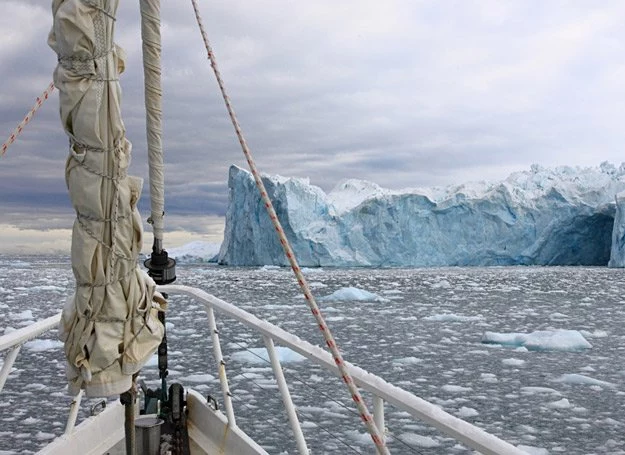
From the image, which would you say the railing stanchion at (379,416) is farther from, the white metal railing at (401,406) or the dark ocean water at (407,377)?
the dark ocean water at (407,377)

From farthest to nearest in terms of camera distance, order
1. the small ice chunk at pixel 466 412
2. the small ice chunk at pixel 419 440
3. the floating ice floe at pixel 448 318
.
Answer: the floating ice floe at pixel 448 318, the small ice chunk at pixel 466 412, the small ice chunk at pixel 419 440

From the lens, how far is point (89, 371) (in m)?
1.53

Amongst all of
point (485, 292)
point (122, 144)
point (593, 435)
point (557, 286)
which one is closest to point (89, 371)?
point (122, 144)

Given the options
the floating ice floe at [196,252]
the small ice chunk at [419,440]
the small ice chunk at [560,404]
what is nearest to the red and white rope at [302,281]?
the small ice chunk at [419,440]

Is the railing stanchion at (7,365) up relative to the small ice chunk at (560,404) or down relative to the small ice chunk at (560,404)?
up

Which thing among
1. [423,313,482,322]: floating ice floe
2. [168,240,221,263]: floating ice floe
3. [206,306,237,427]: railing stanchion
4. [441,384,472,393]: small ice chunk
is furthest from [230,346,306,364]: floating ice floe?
[168,240,221,263]: floating ice floe

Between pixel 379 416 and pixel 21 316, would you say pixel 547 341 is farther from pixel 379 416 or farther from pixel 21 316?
pixel 21 316

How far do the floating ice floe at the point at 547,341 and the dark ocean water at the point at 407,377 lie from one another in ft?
0.45

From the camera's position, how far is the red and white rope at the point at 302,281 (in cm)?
133

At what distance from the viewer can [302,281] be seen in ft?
5.17

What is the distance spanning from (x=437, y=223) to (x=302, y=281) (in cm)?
3223

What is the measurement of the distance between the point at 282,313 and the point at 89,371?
11468 mm

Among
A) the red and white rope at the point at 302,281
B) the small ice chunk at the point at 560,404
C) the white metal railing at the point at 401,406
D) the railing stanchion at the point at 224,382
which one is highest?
the red and white rope at the point at 302,281

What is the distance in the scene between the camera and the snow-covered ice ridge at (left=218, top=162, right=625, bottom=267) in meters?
31.4
